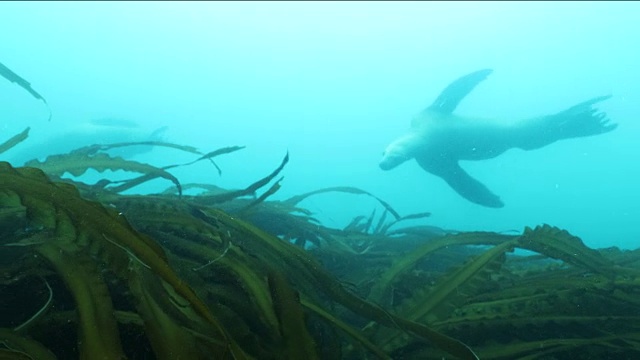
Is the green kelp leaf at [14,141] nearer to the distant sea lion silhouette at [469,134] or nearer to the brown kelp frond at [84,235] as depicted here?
the brown kelp frond at [84,235]

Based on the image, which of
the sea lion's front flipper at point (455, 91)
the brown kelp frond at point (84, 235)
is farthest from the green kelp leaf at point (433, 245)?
the sea lion's front flipper at point (455, 91)

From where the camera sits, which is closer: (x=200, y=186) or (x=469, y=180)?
(x=200, y=186)

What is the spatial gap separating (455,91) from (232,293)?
10715 millimetres

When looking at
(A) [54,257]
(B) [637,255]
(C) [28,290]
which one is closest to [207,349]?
(A) [54,257]

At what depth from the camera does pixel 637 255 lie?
80.7 inches

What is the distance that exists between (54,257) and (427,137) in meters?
10.8

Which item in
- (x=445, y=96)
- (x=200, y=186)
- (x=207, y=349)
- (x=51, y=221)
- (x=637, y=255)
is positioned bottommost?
(x=200, y=186)

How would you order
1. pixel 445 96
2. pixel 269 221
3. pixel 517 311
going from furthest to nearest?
pixel 445 96 < pixel 269 221 < pixel 517 311

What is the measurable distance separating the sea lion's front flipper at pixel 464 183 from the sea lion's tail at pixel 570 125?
137 cm

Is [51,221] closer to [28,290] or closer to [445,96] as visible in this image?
[28,290]

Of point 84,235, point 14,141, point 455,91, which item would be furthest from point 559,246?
point 455,91

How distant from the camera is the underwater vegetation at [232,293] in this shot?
2.55 ft

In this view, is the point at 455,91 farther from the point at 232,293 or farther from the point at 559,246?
the point at 232,293

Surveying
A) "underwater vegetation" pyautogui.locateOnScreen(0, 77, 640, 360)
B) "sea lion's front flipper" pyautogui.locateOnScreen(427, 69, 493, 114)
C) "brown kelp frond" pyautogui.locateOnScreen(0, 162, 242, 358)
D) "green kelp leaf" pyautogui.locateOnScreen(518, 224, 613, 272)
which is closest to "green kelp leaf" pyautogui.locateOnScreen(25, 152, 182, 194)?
"underwater vegetation" pyautogui.locateOnScreen(0, 77, 640, 360)
